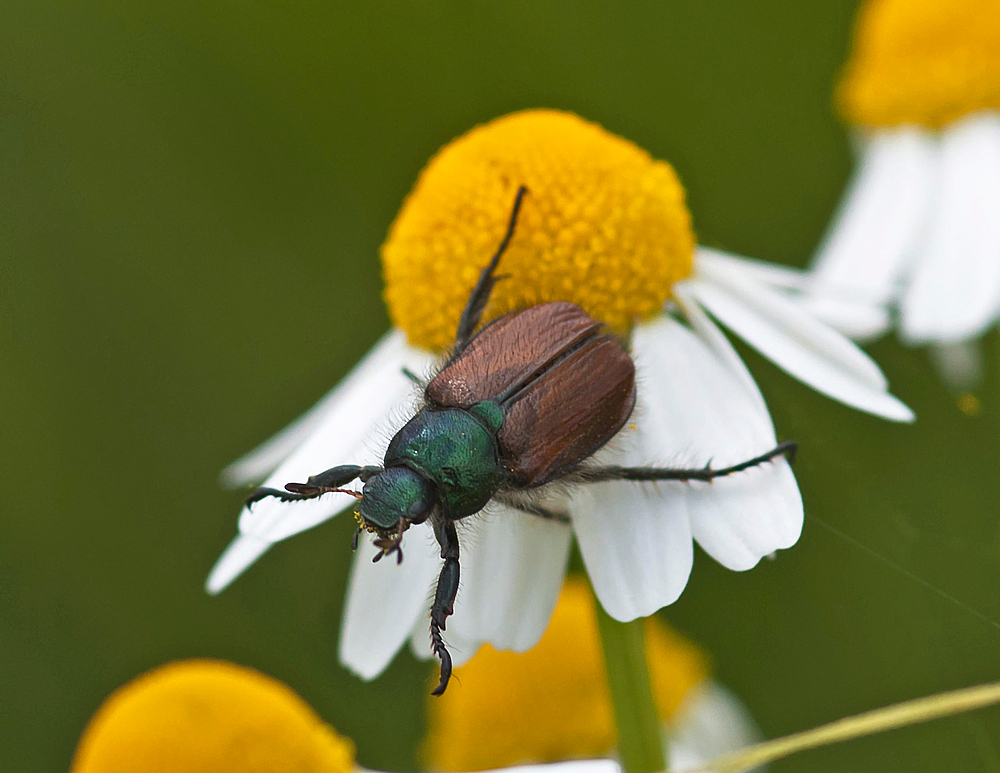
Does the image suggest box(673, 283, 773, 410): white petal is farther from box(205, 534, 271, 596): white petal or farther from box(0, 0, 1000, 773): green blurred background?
box(0, 0, 1000, 773): green blurred background

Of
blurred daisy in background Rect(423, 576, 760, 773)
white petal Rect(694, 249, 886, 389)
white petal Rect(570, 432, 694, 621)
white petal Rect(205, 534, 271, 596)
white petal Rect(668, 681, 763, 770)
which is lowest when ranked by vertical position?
white petal Rect(668, 681, 763, 770)

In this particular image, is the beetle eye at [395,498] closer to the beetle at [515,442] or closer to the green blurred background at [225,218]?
the beetle at [515,442]

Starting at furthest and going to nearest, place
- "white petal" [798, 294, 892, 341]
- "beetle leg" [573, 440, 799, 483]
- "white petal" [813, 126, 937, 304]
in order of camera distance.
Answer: "white petal" [813, 126, 937, 304], "white petal" [798, 294, 892, 341], "beetle leg" [573, 440, 799, 483]

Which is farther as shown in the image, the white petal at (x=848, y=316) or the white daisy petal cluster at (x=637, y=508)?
the white petal at (x=848, y=316)

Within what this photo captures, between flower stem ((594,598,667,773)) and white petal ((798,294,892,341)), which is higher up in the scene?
white petal ((798,294,892,341))

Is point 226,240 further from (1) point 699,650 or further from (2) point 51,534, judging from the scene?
(1) point 699,650

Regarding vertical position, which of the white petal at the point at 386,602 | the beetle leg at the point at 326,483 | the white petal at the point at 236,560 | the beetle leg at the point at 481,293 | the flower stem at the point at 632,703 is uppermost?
the beetle leg at the point at 481,293

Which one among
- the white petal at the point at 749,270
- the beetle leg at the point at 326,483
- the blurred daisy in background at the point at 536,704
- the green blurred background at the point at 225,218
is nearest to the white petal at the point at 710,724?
the blurred daisy in background at the point at 536,704

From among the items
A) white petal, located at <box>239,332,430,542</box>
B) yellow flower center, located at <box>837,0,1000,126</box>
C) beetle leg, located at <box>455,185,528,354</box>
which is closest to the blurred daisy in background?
white petal, located at <box>239,332,430,542</box>

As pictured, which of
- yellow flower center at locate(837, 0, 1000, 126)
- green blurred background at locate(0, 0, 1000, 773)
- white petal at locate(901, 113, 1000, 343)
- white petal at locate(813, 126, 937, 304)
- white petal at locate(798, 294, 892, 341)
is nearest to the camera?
white petal at locate(798, 294, 892, 341)
